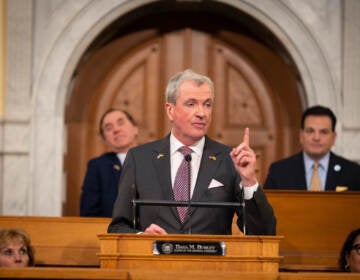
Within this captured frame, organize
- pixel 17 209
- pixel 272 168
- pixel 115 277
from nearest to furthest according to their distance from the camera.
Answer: pixel 115 277, pixel 272 168, pixel 17 209

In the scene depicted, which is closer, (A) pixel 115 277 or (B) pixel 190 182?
(A) pixel 115 277

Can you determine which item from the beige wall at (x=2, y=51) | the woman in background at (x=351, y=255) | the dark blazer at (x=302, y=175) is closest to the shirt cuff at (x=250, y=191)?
the woman in background at (x=351, y=255)

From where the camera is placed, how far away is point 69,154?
7.46m

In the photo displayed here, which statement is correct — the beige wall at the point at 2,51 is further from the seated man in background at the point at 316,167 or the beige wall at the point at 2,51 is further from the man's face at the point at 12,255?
the man's face at the point at 12,255

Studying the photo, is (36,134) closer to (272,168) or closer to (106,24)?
(106,24)

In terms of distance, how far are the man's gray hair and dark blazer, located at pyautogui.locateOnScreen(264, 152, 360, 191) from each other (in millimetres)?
1923

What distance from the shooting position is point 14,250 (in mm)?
4281

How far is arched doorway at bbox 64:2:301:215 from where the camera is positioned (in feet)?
24.7

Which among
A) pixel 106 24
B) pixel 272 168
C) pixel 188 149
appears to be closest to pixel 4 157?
pixel 106 24

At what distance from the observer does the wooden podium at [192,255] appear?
3.39 meters

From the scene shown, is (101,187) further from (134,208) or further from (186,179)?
(134,208)

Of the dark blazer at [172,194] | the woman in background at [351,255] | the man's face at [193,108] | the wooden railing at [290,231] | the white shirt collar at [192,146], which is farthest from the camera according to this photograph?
the wooden railing at [290,231]

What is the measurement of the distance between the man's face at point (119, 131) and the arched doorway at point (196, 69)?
1458 millimetres

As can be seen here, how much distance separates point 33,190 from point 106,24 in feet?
4.80
